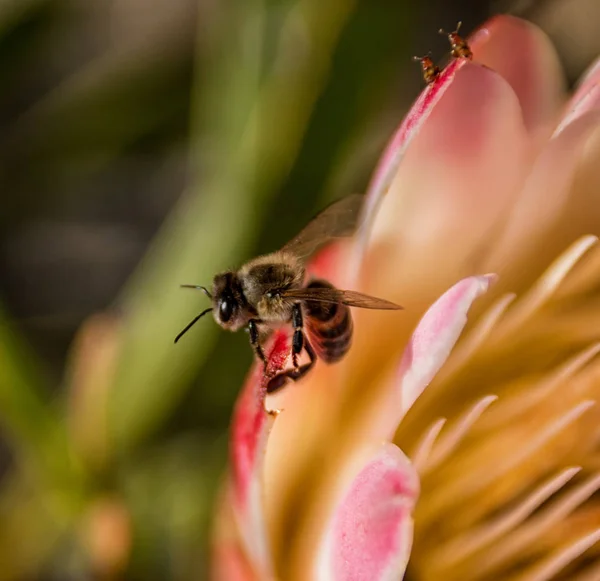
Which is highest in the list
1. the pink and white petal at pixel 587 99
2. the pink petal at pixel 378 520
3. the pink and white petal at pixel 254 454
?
the pink and white petal at pixel 587 99

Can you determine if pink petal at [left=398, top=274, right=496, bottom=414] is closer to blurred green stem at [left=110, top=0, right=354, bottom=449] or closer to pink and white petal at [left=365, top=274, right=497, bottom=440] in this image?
pink and white petal at [left=365, top=274, right=497, bottom=440]

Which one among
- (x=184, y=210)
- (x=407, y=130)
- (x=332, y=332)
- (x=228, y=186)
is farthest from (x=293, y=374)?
(x=184, y=210)

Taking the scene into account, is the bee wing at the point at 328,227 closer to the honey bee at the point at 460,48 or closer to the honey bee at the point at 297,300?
the honey bee at the point at 297,300

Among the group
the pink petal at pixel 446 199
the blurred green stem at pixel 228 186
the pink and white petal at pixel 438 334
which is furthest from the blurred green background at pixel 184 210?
the pink and white petal at pixel 438 334

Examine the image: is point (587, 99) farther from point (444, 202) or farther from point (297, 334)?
point (297, 334)

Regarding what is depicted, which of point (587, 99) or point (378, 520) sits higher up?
point (587, 99)

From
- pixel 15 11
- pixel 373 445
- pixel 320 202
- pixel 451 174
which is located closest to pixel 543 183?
pixel 451 174

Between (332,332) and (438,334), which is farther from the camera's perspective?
(332,332)
